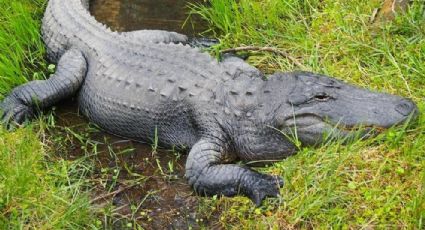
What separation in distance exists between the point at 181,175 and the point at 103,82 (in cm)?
114

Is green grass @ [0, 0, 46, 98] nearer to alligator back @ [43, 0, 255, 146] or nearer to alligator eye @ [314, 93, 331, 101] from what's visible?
alligator back @ [43, 0, 255, 146]

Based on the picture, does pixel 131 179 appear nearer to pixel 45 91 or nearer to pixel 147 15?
pixel 45 91

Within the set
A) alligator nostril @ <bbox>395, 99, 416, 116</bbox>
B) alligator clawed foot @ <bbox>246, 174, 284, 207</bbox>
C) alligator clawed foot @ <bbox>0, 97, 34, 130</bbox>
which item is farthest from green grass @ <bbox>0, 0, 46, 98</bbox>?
alligator nostril @ <bbox>395, 99, 416, 116</bbox>

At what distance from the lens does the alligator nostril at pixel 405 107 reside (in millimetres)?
4469

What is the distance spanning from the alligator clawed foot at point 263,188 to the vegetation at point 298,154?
2.4 inches

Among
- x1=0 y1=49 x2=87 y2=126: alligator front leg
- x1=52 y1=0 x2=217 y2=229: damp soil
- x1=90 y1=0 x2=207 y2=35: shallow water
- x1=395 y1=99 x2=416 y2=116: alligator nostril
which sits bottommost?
x1=52 y1=0 x2=217 y2=229: damp soil

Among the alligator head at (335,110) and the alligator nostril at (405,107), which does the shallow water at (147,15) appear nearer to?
the alligator head at (335,110)

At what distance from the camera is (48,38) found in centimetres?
615

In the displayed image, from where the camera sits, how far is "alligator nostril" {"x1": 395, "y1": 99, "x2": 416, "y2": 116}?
447 centimetres

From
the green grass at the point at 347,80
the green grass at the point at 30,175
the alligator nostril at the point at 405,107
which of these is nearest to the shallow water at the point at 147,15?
the green grass at the point at 347,80

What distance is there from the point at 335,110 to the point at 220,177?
3.13ft

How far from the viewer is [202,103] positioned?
4.95 m

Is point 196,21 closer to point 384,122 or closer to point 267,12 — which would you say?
point 267,12

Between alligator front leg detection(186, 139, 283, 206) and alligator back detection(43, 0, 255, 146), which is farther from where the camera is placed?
alligator back detection(43, 0, 255, 146)
